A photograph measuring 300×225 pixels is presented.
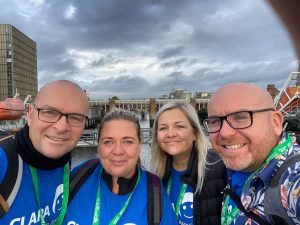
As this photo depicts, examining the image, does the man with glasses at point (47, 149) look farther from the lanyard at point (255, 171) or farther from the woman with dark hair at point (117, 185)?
the lanyard at point (255, 171)

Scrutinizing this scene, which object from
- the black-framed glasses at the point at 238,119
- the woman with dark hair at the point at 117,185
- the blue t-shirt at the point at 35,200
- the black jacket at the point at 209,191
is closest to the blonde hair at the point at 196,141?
the black jacket at the point at 209,191

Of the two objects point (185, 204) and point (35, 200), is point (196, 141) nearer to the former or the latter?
point (185, 204)

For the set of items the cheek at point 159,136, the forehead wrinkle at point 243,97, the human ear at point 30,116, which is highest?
the forehead wrinkle at point 243,97

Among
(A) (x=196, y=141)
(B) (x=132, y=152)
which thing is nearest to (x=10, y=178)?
(B) (x=132, y=152)

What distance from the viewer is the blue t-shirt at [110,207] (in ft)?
6.09

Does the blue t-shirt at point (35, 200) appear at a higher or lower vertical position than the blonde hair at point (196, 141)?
lower

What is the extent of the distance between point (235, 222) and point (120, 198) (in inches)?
26.9

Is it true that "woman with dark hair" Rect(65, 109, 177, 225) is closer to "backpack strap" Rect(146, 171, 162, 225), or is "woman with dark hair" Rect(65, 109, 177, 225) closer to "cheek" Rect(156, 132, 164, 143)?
"backpack strap" Rect(146, 171, 162, 225)

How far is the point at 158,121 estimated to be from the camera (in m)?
2.65

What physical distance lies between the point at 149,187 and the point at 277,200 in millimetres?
825

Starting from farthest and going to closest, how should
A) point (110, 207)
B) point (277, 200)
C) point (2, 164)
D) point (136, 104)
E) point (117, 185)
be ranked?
point (136, 104) < point (117, 185) < point (110, 207) < point (2, 164) < point (277, 200)

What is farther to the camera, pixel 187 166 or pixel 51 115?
pixel 187 166

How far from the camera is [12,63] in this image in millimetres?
67688

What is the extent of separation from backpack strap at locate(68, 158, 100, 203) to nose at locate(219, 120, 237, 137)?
3.01ft
